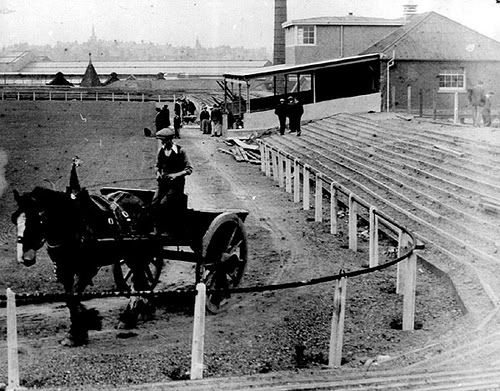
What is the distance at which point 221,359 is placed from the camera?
306 inches

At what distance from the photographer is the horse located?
8.65m

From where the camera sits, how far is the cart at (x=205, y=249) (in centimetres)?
1013

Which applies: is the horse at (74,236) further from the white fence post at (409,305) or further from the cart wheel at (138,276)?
the white fence post at (409,305)

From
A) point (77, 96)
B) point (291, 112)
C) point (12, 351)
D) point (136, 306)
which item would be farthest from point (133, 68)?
point (12, 351)

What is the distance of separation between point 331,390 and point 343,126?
980 inches

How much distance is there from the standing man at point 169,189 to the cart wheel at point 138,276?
0.53 m

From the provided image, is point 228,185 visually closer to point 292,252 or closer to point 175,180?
point 292,252

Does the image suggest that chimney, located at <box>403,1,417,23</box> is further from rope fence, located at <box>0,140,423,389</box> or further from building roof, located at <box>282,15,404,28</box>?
rope fence, located at <box>0,140,423,389</box>

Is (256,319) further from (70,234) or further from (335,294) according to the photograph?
(70,234)

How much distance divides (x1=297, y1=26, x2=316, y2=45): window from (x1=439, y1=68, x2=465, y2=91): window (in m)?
10.7

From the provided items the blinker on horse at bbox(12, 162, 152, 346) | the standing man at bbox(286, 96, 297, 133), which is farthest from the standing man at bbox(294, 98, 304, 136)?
the blinker on horse at bbox(12, 162, 152, 346)

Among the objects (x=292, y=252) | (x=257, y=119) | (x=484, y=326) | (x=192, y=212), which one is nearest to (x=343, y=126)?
(x=257, y=119)

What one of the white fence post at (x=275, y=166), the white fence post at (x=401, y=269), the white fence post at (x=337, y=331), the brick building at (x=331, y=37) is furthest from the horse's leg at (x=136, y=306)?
the brick building at (x=331, y=37)

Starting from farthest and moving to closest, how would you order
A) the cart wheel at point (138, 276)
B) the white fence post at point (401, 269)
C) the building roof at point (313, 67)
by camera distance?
the building roof at point (313, 67) → the white fence post at point (401, 269) → the cart wheel at point (138, 276)
